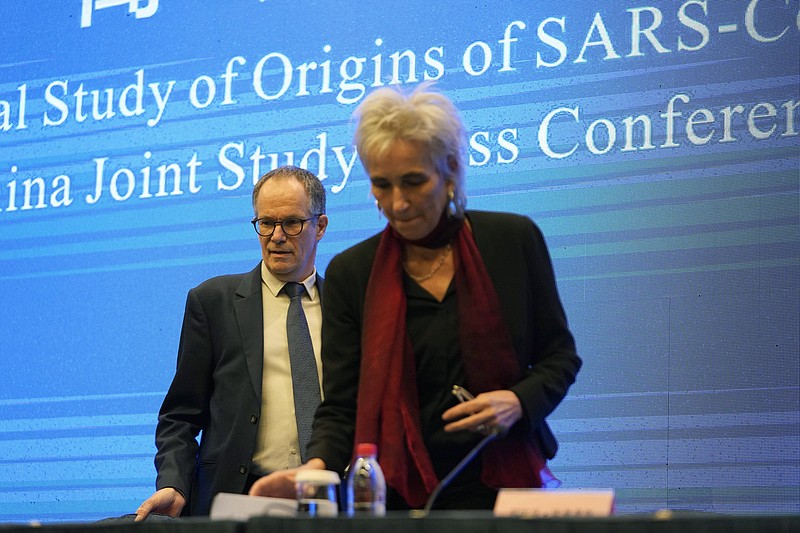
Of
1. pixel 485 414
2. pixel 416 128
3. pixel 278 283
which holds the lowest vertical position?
pixel 485 414

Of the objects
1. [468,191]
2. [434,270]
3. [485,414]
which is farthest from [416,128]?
[468,191]

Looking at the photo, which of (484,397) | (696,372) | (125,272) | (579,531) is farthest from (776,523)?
(125,272)

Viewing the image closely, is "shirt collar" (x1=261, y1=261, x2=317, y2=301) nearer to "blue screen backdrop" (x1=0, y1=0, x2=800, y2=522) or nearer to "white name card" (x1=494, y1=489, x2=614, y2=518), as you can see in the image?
"blue screen backdrop" (x1=0, y1=0, x2=800, y2=522)

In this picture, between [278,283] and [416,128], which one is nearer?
[416,128]

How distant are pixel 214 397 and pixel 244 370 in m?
0.12

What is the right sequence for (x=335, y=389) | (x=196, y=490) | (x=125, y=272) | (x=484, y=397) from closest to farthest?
(x=484, y=397)
(x=335, y=389)
(x=196, y=490)
(x=125, y=272)

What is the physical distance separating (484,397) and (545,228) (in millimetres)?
1571

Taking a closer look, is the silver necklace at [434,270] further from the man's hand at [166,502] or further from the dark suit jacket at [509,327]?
the man's hand at [166,502]

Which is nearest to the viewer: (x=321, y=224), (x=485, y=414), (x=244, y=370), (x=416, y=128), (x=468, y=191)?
(x=485, y=414)

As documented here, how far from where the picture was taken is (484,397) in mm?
2137

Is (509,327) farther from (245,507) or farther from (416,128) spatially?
(245,507)

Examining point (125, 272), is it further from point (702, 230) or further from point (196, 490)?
point (702, 230)

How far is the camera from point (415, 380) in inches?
90.4

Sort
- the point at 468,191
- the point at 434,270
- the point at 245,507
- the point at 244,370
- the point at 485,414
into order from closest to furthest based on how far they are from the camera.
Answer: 1. the point at 245,507
2. the point at 485,414
3. the point at 434,270
4. the point at 244,370
5. the point at 468,191
